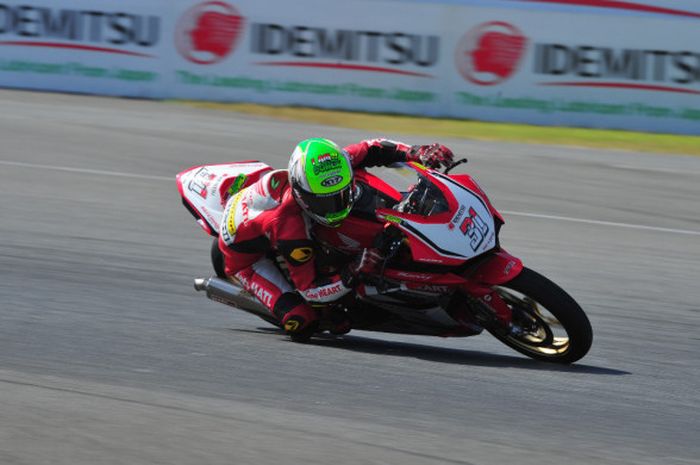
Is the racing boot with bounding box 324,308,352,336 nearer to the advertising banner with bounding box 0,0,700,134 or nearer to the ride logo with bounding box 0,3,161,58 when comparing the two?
the advertising banner with bounding box 0,0,700,134

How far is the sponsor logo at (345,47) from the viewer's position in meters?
18.3

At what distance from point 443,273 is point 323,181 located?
804 millimetres

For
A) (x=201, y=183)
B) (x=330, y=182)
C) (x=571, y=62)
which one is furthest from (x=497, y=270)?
(x=571, y=62)

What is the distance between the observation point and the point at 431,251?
6059 mm

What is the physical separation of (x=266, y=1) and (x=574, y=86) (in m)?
5.16

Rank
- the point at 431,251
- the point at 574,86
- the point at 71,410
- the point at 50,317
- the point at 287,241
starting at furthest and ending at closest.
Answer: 1. the point at 574,86
2. the point at 50,317
3. the point at 287,241
4. the point at 431,251
5. the point at 71,410

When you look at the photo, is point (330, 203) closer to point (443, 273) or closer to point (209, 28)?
point (443, 273)

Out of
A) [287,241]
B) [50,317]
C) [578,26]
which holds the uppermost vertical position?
[578,26]

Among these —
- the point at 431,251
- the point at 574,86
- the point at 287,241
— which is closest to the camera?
the point at 431,251

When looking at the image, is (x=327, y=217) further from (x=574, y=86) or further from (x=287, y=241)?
(x=574, y=86)

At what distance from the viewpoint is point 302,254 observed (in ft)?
21.4

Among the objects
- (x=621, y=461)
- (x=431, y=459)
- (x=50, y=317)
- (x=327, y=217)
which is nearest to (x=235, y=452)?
(x=431, y=459)

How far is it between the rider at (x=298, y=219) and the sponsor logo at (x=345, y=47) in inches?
454

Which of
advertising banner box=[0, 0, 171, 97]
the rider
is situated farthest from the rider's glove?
advertising banner box=[0, 0, 171, 97]
